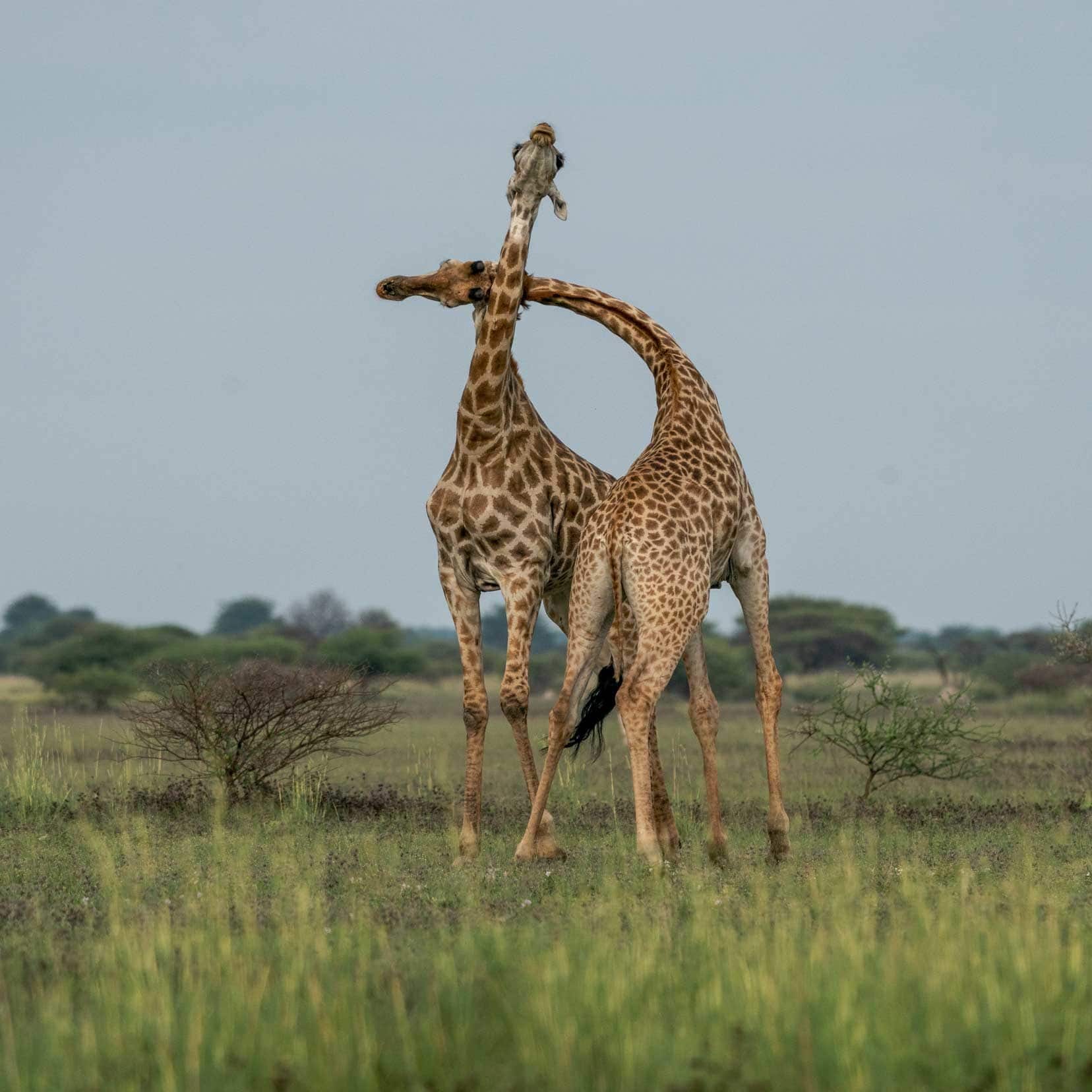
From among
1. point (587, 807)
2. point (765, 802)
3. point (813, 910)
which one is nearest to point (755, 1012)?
point (813, 910)

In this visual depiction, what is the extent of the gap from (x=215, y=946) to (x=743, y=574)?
373cm

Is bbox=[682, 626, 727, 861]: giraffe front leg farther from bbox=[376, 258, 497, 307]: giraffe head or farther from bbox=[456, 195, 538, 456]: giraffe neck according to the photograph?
bbox=[376, 258, 497, 307]: giraffe head

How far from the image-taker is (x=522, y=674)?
820 centimetres

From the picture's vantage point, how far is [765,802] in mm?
12008

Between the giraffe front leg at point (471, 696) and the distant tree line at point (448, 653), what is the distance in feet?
50.8

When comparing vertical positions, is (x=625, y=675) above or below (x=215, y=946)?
above

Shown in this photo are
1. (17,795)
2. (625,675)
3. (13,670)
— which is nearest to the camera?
(625,675)

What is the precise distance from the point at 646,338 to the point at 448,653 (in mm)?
39348

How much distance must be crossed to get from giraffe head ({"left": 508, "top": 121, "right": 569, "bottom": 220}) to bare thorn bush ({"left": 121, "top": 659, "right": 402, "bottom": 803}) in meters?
4.10

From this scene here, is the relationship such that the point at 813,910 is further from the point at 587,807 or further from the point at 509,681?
the point at 587,807

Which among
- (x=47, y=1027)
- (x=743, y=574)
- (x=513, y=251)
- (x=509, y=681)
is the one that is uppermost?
(x=513, y=251)

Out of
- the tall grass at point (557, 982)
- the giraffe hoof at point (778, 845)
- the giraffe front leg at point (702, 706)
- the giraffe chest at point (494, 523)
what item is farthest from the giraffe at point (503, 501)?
the tall grass at point (557, 982)

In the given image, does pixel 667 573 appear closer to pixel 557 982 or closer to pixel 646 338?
pixel 646 338

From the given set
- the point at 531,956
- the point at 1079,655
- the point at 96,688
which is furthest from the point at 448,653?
the point at 531,956
